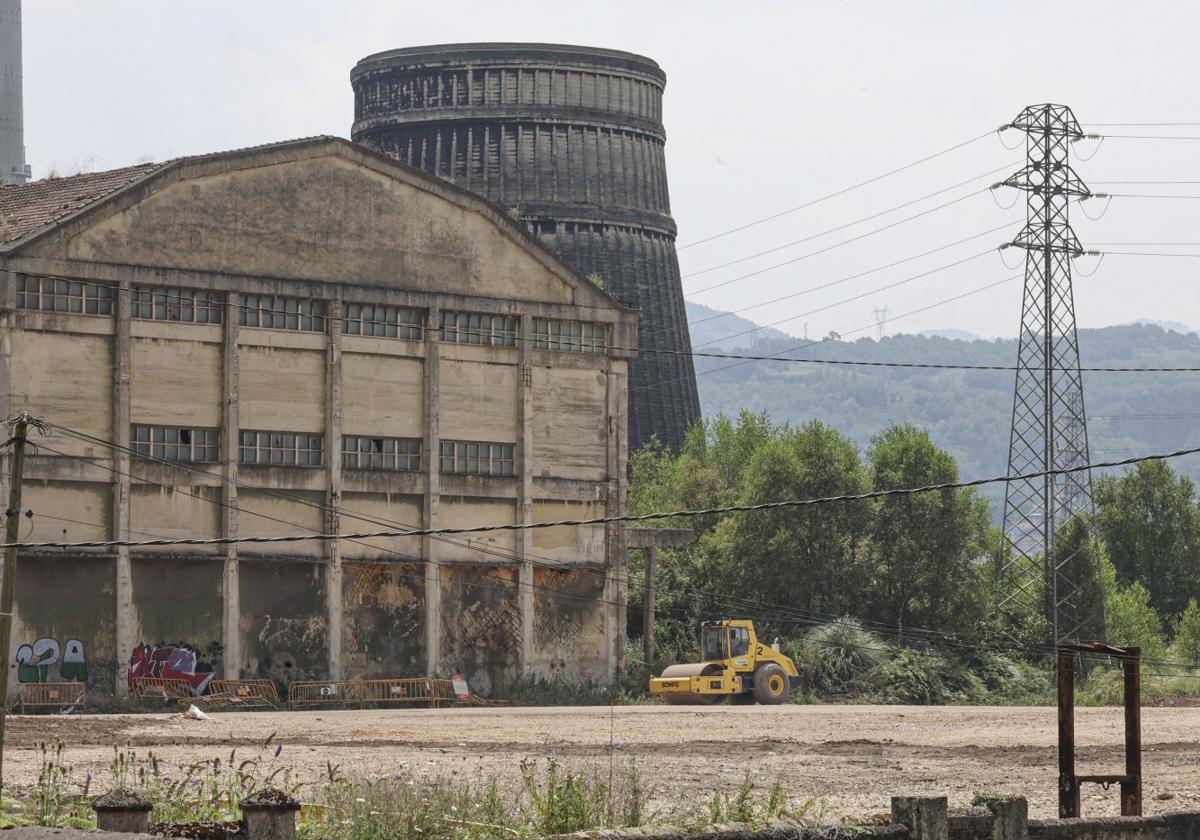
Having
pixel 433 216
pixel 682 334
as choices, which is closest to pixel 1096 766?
pixel 433 216

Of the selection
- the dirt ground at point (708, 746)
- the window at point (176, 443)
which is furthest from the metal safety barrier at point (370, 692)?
the window at point (176, 443)

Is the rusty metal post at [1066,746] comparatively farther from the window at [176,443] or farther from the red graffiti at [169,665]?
the window at [176,443]

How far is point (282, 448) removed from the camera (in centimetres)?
5041

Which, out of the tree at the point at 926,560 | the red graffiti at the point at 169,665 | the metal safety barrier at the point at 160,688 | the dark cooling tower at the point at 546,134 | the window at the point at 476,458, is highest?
the dark cooling tower at the point at 546,134

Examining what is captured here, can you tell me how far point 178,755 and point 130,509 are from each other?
18.5 meters

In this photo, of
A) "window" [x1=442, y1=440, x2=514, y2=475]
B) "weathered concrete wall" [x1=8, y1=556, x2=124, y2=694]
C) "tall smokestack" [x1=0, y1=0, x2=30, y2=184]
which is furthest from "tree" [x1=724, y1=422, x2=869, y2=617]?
"tall smokestack" [x1=0, y1=0, x2=30, y2=184]

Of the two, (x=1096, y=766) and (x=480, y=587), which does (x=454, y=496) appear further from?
(x=1096, y=766)

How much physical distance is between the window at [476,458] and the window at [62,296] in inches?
389

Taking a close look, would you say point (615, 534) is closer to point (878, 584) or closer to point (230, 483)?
point (878, 584)

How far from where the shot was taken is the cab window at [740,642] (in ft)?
172

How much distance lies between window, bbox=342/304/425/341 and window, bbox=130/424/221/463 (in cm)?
468

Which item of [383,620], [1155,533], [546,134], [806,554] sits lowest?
[383,620]

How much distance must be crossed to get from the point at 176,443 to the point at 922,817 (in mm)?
33760

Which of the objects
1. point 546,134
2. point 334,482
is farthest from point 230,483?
point 546,134
